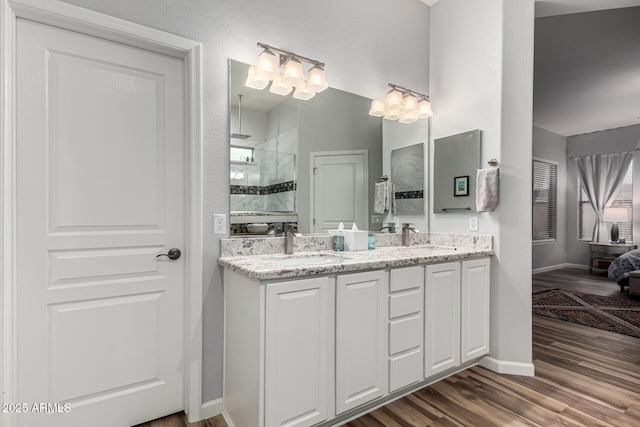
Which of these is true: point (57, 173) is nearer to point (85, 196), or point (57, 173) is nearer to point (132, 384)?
point (85, 196)

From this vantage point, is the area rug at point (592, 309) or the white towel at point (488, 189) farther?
the area rug at point (592, 309)

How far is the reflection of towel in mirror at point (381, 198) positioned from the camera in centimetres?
267

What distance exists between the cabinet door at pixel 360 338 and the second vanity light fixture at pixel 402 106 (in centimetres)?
142

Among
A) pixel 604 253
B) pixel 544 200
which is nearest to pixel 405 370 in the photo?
pixel 544 200

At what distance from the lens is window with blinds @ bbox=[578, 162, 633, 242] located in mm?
6129

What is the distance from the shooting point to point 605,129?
6.49m

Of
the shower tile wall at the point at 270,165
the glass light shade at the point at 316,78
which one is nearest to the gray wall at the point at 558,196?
the glass light shade at the point at 316,78

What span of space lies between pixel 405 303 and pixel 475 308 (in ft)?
2.37

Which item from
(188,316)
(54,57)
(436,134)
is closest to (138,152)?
(54,57)

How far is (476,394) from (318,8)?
276 centimetres

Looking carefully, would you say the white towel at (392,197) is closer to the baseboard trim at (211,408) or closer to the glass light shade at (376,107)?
the glass light shade at (376,107)

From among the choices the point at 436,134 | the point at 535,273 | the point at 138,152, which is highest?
the point at 436,134

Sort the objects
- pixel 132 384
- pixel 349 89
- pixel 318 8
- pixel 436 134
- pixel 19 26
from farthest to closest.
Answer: pixel 436 134, pixel 349 89, pixel 318 8, pixel 132 384, pixel 19 26

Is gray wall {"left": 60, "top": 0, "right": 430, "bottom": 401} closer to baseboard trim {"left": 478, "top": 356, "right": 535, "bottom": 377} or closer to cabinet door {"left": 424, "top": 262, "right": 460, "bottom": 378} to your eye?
cabinet door {"left": 424, "top": 262, "right": 460, "bottom": 378}
